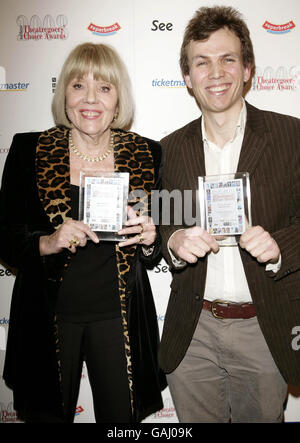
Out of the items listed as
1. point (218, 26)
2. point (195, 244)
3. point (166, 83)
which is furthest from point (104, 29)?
point (195, 244)

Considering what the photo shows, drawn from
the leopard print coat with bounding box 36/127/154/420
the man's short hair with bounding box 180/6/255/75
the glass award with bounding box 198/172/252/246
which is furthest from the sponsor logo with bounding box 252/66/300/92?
the glass award with bounding box 198/172/252/246

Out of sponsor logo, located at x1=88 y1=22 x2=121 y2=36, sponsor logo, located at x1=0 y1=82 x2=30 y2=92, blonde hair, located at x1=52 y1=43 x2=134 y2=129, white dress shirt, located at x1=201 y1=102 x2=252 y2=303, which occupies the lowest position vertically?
white dress shirt, located at x1=201 y1=102 x2=252 y2=303

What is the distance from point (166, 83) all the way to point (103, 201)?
1510mm

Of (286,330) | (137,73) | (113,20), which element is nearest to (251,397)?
(286,330)

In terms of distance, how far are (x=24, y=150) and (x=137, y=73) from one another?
1.32 metres

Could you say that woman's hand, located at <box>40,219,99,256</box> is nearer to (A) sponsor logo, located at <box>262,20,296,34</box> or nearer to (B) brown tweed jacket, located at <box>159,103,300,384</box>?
(B) brown tweed jacket, located at <box>159,103,300,384</box>

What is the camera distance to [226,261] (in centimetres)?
191

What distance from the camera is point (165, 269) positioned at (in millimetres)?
2977

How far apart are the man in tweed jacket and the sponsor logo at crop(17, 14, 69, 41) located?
1240 millimetres

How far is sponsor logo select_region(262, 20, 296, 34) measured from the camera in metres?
2.78

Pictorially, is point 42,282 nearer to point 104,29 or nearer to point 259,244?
point 259,244

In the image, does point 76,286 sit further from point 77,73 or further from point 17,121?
point 17,121

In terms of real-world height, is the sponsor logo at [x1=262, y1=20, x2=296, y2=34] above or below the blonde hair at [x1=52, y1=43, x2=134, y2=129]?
above

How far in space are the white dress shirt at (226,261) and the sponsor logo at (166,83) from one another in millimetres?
964
